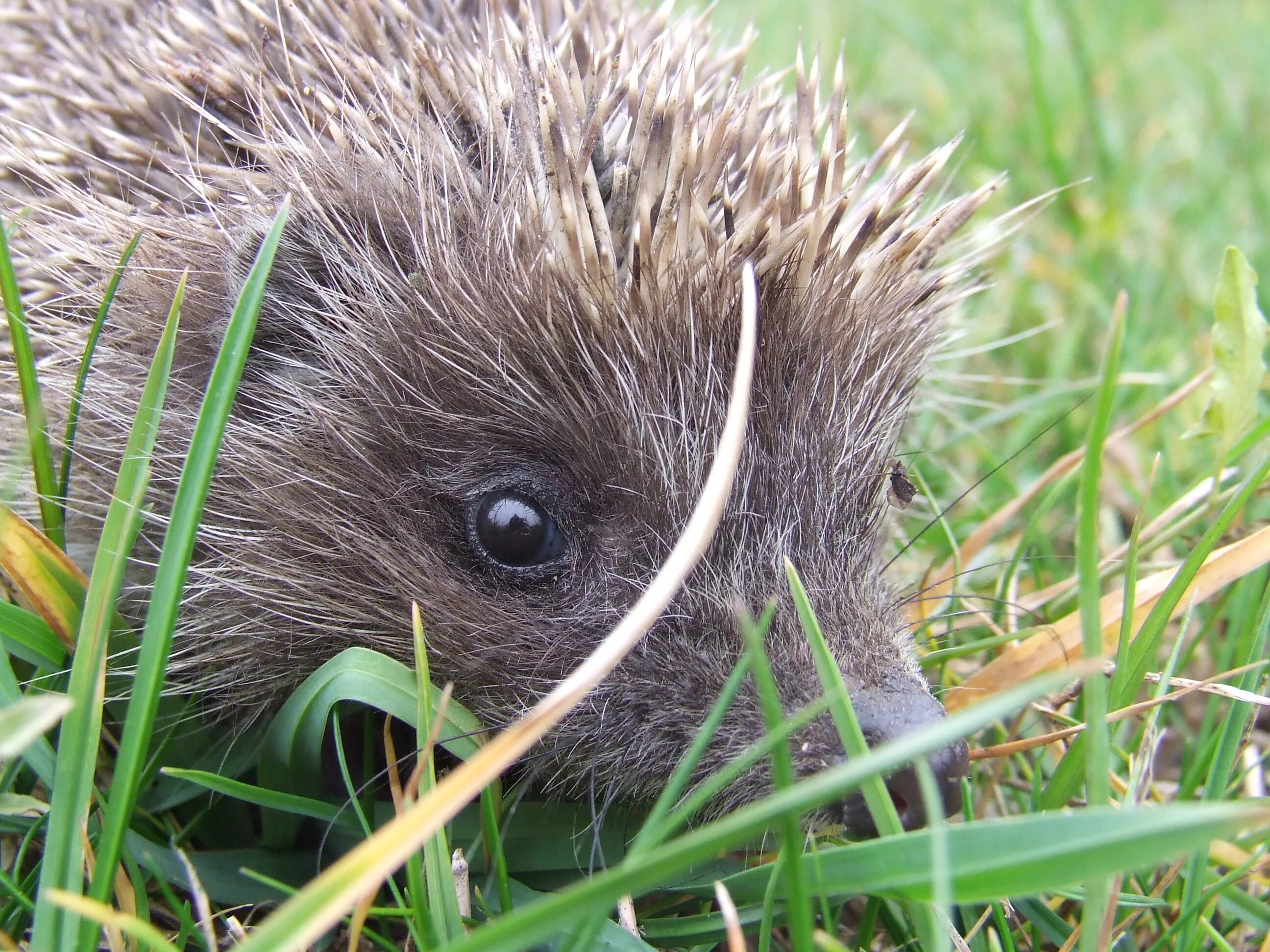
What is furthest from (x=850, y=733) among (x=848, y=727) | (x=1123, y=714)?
(x=1123, y=714)

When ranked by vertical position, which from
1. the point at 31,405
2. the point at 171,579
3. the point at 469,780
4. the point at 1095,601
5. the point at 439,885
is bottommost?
the point at 439,885

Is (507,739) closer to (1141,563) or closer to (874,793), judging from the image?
(874,793)

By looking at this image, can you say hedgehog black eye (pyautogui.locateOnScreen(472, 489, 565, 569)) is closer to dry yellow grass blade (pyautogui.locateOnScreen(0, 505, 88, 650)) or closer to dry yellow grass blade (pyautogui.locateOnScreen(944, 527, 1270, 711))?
dry yellow grass blade (pyautogui.locateOnScreen(0, 505, 88, 650))

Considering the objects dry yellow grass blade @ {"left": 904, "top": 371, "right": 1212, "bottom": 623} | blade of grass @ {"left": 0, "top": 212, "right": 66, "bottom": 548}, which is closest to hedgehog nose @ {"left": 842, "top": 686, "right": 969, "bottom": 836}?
dry yellow grass blade @ {"left": 904, "top": 371, "right": 1212, "bottom": 623}

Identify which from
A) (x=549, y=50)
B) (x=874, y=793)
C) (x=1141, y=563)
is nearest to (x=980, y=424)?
(x=1141, y=563)

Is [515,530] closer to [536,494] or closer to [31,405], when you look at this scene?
[536,494]

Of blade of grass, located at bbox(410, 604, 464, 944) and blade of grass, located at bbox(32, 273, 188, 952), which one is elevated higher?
blade of grass, located at bbox(32, 273, 188, 952)

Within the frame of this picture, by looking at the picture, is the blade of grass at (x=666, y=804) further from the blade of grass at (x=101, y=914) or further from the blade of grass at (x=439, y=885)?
the blade of grass at (x=101, y=914)
